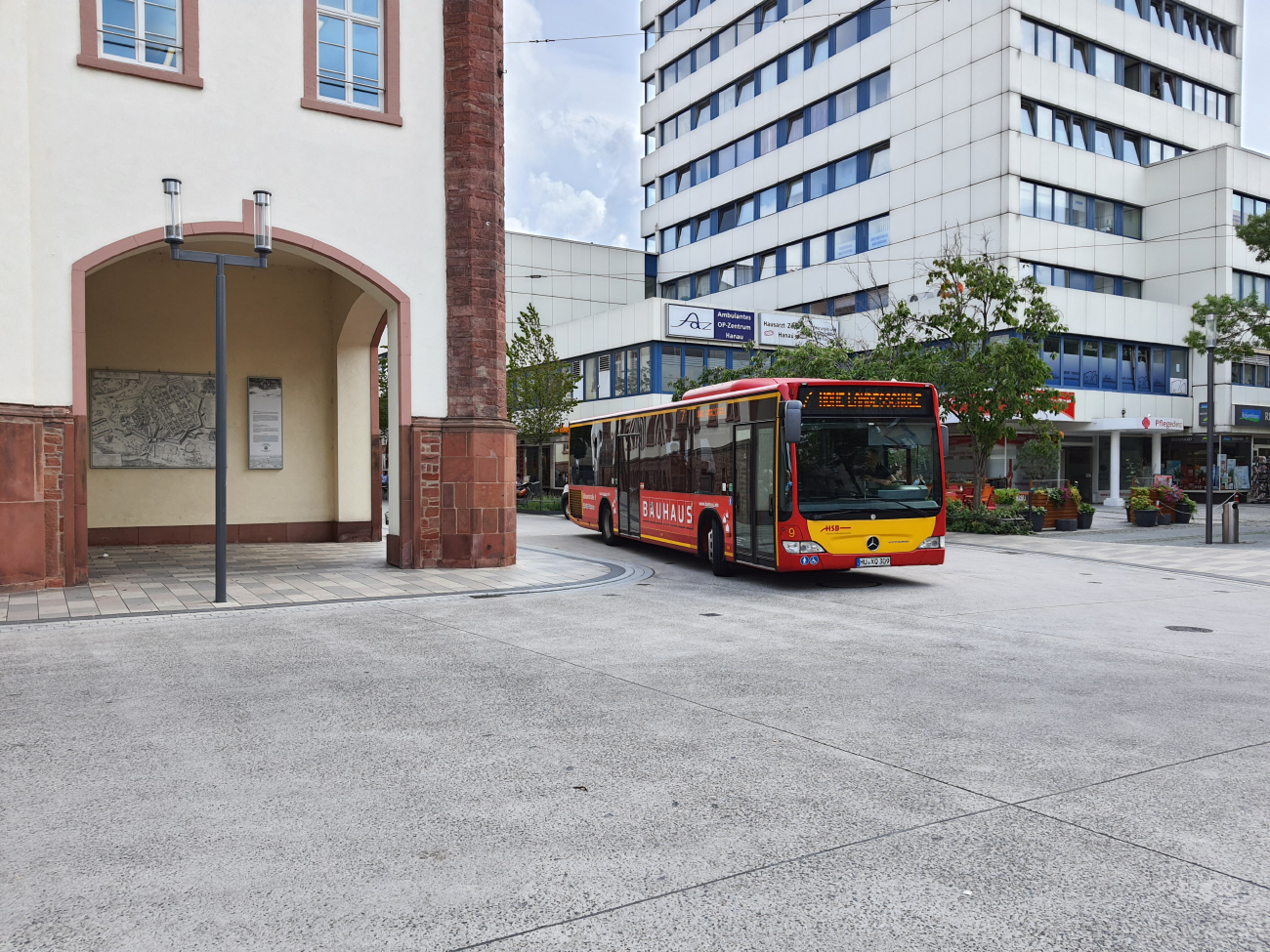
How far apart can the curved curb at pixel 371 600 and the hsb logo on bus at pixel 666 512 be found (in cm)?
104

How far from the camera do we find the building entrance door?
132 ft

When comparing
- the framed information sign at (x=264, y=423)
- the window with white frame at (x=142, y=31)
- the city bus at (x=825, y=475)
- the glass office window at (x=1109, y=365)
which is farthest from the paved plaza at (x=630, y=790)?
the glass office window at (x=1109, y=365)

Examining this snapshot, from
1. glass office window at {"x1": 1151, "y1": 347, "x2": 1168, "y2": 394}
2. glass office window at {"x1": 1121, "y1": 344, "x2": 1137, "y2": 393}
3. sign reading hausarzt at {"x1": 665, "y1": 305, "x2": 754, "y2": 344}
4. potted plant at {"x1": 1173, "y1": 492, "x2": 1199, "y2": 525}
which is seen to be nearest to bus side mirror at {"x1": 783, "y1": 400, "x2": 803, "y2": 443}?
potted plant at {"x1": 1173, "y1": 492, "x2": 1199, "y2": 525}

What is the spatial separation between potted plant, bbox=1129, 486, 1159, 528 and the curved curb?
53.3 feet

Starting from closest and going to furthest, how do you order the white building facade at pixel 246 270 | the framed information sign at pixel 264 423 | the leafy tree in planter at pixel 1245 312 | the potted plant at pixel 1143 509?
the white building facade at pixel 246 270
the framed information sign at pixel 264 423
the leafy tree in planter at pixel 1245 312
the potted plant at pixel 1143 509

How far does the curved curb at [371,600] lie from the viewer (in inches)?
374

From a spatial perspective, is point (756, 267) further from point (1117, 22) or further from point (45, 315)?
point (45, 315)

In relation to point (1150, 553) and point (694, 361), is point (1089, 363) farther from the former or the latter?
point (1150, 553)

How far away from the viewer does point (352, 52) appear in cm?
1434

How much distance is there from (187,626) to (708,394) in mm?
8191

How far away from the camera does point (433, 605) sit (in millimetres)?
10945

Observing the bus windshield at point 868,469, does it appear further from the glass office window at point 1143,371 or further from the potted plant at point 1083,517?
the glass office window at point 1143,371

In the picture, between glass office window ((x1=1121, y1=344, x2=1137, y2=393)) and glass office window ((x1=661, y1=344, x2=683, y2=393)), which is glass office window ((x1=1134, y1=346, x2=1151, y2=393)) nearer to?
glass office window ((x1=1121, y1=344, x2=1137, y2=393))

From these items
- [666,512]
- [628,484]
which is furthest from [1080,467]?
[666,512]
